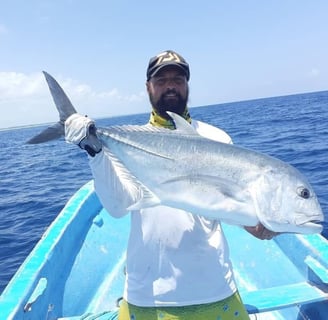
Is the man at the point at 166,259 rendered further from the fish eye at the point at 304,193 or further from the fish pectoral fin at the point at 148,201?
the fish eye at the point at 304,193

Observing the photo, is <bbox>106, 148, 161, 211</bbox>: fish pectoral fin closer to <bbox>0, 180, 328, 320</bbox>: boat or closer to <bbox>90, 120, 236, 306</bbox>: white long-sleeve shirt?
<bbox>90, 120, 236, 306</bbox>: white long-sleeve shirt

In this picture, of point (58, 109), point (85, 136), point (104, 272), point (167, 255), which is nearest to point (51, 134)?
point (58, 109)

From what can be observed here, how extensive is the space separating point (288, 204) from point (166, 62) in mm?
1638

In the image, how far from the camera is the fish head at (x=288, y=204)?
2086 mm

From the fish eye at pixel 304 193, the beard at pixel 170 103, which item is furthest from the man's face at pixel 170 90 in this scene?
the fish eye at pixel 304 193

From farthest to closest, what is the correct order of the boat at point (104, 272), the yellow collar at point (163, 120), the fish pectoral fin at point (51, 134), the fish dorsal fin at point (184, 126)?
the boat at point (104, 272) → the yellow collar at point (163, 120) → the fish pectoral fin at point (51, 134) → the fish dorsal fin at point (184, 126)

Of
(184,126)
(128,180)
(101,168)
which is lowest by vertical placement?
(128,180)

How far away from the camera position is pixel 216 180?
2.26 meters

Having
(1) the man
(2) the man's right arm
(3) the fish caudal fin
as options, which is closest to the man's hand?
(1) the man

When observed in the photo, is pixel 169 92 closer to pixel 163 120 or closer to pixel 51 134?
pixel 163 120

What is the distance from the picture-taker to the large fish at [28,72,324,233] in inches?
83.4

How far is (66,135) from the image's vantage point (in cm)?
273

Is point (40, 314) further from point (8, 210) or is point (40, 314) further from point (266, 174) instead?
point (8, 210)

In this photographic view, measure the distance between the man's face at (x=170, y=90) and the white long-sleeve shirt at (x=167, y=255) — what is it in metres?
0.82
